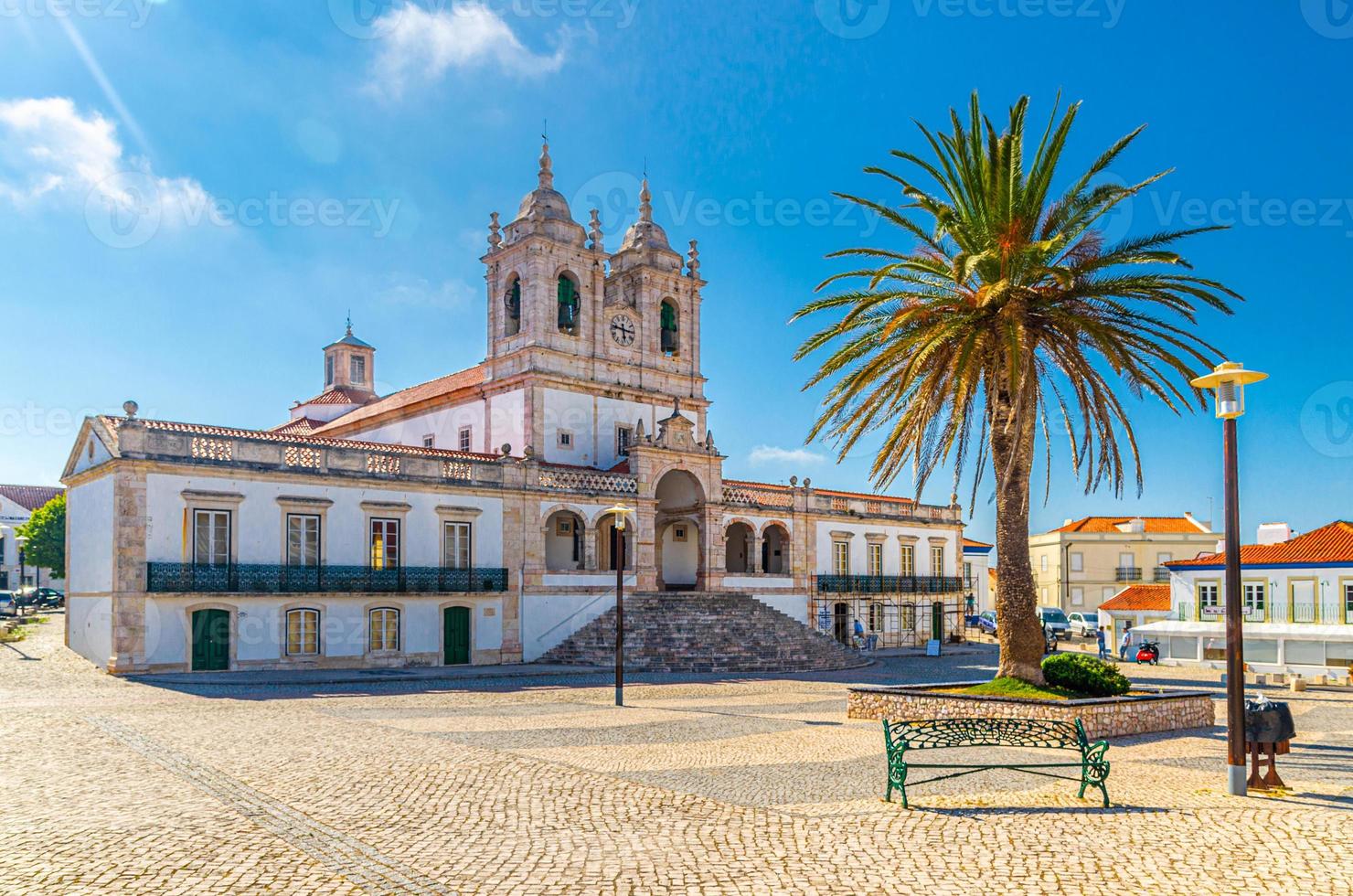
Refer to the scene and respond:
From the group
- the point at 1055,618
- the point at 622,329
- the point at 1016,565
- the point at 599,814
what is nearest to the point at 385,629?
the point at 622,329

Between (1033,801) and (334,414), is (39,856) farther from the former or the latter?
(334,414)

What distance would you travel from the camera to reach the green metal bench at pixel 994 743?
11.0 metres

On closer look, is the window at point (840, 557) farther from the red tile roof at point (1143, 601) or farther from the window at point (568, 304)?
the window at point (568, 304)

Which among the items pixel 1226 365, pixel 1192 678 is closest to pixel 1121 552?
pixel 1192 678

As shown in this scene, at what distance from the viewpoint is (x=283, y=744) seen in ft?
48.6

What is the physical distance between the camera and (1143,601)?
44375 mm

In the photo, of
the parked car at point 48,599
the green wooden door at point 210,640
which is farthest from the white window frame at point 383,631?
the parked car at point 48,599

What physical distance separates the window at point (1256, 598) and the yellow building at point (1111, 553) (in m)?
30.1

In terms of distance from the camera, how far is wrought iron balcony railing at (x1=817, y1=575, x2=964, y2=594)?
4450 cm

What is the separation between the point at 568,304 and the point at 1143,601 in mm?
26219

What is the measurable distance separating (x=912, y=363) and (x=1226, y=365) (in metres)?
6.85

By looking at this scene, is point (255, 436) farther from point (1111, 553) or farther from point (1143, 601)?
point (1111, 553)

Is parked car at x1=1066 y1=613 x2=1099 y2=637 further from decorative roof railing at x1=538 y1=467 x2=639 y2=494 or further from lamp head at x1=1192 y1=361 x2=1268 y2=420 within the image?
lamp head at x1=1192 y1=361 x2=1268 y2=420

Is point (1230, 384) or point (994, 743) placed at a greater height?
point (1230, 384)
